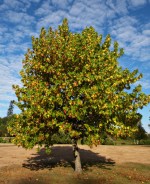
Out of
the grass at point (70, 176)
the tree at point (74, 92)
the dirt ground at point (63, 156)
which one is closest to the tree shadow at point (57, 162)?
the dirt ground at point (63, 156)

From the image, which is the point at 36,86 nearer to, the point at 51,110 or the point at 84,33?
the point at 51,110

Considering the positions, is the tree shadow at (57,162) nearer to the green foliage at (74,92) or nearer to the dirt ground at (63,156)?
the dirt ground at (63,156)

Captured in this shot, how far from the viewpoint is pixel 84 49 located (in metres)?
21.6

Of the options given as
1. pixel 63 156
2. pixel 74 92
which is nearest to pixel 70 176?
pixel 74 92

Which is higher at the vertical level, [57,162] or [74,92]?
[74,92]

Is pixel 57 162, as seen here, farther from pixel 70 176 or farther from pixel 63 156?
pixel 70 176

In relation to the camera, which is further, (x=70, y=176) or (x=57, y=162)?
(x=57, y=162)

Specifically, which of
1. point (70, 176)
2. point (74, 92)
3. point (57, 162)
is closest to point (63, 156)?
point (57, 162)

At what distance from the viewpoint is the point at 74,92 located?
64.9ft

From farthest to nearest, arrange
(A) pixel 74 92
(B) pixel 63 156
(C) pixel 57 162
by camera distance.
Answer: (B) pixel 63 156, (C) pixel 57 162, (A) pixel 74 92

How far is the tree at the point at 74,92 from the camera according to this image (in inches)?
756

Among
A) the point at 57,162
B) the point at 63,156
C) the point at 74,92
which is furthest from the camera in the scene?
the point at 63,156

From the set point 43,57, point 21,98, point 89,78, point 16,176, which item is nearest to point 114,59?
point 89,78

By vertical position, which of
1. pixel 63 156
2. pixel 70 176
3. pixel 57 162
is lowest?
pixel 70 176
